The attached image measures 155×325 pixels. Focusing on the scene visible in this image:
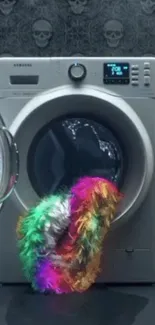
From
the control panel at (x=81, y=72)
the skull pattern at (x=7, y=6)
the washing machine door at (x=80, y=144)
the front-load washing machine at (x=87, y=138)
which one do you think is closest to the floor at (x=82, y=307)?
the front-load washing machine at (x=87, y=138)

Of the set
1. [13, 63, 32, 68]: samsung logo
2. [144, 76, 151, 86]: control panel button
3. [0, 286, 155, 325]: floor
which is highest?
[13, 63, 32, 68]: samsung logo

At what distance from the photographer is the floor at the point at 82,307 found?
54.6 inches

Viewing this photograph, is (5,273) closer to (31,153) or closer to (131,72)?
(31,153)

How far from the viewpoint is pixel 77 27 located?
222 centimetres

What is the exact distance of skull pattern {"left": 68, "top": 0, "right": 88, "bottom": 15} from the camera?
2221mm

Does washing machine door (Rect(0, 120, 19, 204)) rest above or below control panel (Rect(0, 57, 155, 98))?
below

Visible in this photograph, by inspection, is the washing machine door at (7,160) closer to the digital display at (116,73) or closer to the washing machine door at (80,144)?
the washing machine door at (80,144)

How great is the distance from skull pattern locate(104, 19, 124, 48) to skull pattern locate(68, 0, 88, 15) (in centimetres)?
10

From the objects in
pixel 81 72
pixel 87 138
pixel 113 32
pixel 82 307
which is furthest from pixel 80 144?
pixel 113 32

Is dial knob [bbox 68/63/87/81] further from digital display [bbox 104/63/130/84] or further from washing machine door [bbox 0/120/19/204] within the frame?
washing machine door [bbox 0/120/19/204]

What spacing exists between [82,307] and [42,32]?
106 centimetres

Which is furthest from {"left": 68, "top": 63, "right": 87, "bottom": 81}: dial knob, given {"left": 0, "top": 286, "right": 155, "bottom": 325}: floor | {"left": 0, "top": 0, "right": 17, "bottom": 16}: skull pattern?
{"left": 0, "top": 0, "right": 17, "bottom": 16}: skull pattern

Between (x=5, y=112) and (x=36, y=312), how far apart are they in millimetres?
508

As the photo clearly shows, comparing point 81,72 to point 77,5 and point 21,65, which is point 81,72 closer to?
point 21,65
